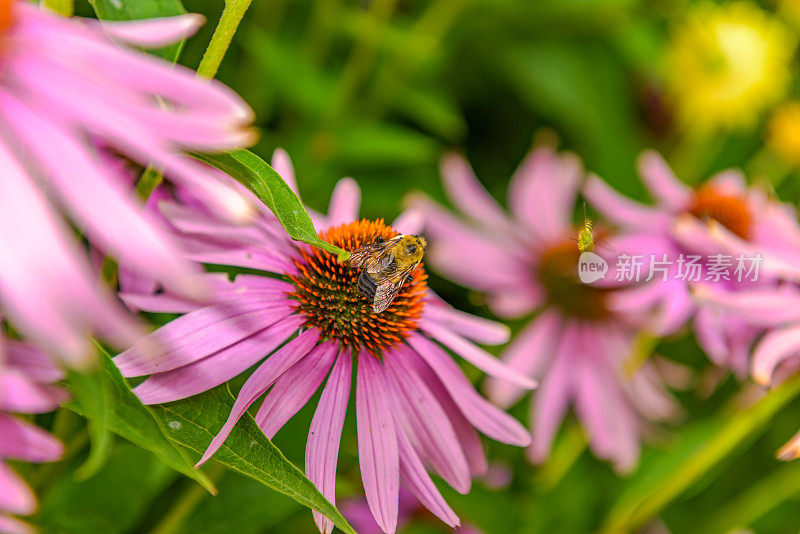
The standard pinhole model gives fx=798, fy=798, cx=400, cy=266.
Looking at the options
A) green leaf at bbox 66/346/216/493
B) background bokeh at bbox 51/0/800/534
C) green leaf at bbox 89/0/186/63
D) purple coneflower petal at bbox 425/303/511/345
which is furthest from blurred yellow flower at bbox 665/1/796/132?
green leaf at bbox 66/346/216/493

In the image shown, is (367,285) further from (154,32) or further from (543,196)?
(543,196)

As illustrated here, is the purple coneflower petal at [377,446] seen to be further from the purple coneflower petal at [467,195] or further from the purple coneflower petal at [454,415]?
the purple coneflower petal at [467,195]

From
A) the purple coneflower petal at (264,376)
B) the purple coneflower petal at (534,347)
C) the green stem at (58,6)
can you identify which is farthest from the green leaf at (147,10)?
the purple coneflower petal at (534,347)

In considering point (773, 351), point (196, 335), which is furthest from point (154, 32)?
point (773, 351)

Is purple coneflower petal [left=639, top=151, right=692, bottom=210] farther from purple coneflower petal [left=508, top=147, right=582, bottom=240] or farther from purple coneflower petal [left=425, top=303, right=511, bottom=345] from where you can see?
purple coneflower petal [left=425, top=303, right=511, bottom=345]

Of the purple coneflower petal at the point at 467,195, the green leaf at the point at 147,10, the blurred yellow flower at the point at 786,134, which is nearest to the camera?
the green leaf at the point at 147,10

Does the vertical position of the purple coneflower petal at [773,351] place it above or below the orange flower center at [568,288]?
A: above
